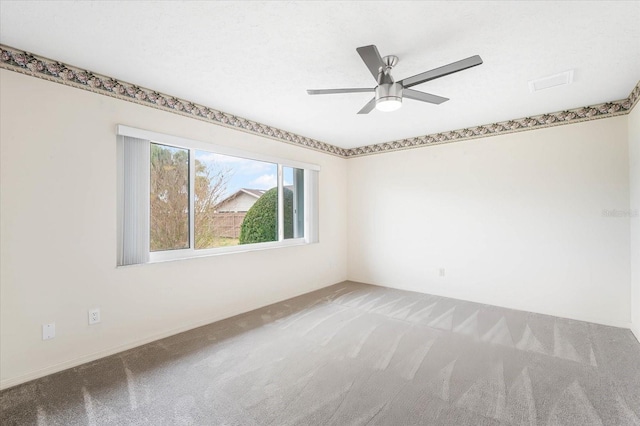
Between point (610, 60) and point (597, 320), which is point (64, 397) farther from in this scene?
point (597, 320)

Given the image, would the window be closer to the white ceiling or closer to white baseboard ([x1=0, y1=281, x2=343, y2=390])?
the white ceiling

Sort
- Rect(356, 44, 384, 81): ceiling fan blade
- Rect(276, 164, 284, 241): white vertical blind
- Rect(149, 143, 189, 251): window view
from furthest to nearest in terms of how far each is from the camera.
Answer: Rect(276, 164, 284, 241): white vertical blind, Rect(149, 143, 189, 251): window view, Rect(356, 44, 384, 81): ceiling fan blade

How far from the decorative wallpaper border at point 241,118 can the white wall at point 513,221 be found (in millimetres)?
106

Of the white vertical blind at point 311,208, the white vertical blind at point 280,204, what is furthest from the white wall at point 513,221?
the white vertical blind at point 280,204

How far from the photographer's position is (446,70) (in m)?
1.90

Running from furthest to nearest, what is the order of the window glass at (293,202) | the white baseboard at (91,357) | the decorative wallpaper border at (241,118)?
the window glass at (293,202), the decorative wallpaper border at (241,118), the white baseboard at (91,357)

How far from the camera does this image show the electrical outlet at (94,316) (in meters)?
2.47

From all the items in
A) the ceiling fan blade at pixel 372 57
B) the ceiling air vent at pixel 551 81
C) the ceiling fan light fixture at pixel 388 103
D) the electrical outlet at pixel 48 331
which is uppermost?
the ceiling air vent at pixel 551 81

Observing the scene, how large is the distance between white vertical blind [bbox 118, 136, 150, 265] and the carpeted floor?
910mm

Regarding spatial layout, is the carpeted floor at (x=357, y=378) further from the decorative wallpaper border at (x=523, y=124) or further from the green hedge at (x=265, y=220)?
the decorative wallpaper border at (x=523, y=124)

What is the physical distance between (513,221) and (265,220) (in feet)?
11.2

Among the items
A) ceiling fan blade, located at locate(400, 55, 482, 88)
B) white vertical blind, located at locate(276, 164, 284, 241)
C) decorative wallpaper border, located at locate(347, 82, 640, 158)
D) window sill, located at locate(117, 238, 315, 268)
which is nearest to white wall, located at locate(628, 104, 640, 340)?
decorative wallpaper border, located at locate(347, 82, 640, 158)

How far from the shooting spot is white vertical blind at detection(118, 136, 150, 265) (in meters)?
2.67

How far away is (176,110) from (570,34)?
344 centimetres
